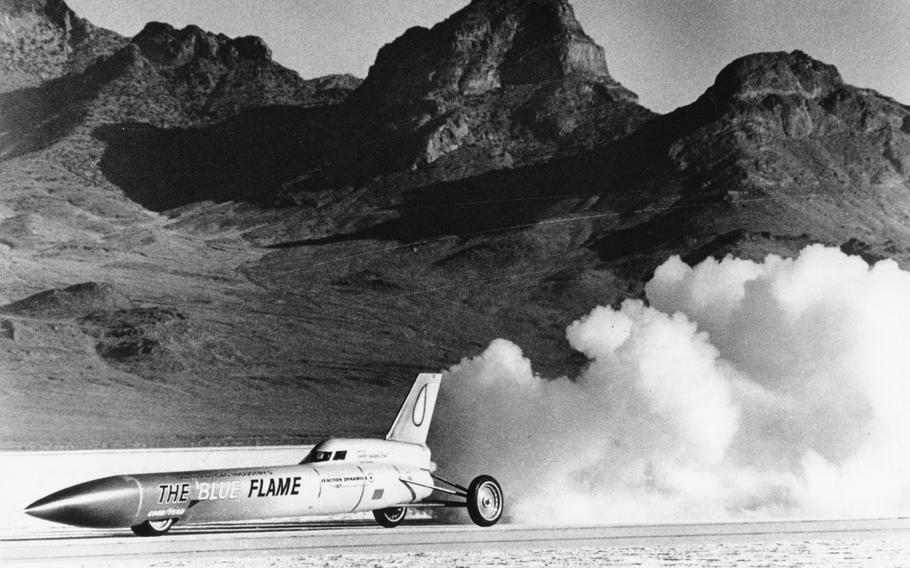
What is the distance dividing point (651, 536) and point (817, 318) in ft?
120

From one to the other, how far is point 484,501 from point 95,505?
2154 centimetres

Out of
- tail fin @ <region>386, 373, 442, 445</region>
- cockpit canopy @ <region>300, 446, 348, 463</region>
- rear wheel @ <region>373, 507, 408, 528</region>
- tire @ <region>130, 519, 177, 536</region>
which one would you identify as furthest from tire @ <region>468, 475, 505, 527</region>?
tire @ <region>130, 519, 177, 536</region>

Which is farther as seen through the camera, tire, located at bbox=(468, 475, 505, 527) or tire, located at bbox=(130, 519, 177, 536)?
tire, located at bbox=(468, 475, 505, 527)

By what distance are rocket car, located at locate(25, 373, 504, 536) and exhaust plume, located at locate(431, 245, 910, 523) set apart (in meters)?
13.7

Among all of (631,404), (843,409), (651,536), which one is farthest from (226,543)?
(843,409)

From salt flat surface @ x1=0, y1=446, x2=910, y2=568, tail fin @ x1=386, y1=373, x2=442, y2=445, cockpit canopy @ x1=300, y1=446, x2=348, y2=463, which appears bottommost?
salt flat surface @ x1=0, y1=446, x2=910, y2=568

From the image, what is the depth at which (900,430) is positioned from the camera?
83.3 meters

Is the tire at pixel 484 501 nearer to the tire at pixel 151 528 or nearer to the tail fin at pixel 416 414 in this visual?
the tail fin at pixel 416 414

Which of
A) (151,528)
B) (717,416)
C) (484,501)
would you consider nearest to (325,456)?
(151,528)

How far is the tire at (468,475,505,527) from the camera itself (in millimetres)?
61469

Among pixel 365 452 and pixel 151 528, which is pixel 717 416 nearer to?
pixel 365 452

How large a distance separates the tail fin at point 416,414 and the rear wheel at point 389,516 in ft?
12.8

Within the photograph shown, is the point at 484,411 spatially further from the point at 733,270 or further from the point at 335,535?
the point at 733,270

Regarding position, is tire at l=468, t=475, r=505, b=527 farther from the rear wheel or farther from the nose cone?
the nose cone
